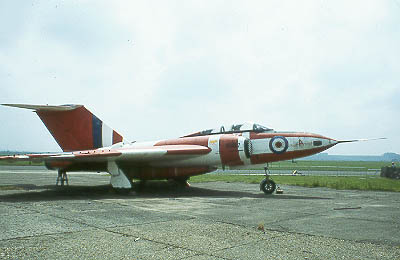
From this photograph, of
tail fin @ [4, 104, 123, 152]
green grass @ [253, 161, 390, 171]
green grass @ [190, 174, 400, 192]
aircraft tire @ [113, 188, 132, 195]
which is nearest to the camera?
aircraft tire @ [113, 188, 132, 195]

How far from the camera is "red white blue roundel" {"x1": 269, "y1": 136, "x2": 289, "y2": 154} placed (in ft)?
44.2

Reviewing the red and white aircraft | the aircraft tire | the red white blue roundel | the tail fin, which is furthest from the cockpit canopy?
the tail fin

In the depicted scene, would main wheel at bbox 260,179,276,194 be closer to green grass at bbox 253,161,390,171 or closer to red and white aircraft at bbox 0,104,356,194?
red and white aircraft at bbox 0,104,356,194

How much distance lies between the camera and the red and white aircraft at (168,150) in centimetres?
1337

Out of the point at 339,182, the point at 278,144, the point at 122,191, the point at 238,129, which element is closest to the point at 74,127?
the point at 122,191

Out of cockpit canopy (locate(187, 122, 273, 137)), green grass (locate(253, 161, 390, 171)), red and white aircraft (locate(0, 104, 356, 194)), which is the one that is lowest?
green grass (locate(253, 161, 390, 171))

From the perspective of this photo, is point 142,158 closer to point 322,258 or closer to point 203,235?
point 203,235

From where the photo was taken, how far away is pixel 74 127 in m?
17.0

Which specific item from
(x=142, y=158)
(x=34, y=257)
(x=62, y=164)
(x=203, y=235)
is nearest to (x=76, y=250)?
(x=34, y=257)

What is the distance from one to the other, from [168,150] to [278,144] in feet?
14.4

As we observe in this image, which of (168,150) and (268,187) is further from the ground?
(168,150)

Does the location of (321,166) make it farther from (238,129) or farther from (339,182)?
(238,129)

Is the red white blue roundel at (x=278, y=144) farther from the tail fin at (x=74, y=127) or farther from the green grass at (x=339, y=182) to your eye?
the tail fin at (x=74, y=127)

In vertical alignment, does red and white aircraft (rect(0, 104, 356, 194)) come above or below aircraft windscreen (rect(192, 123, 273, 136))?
below
